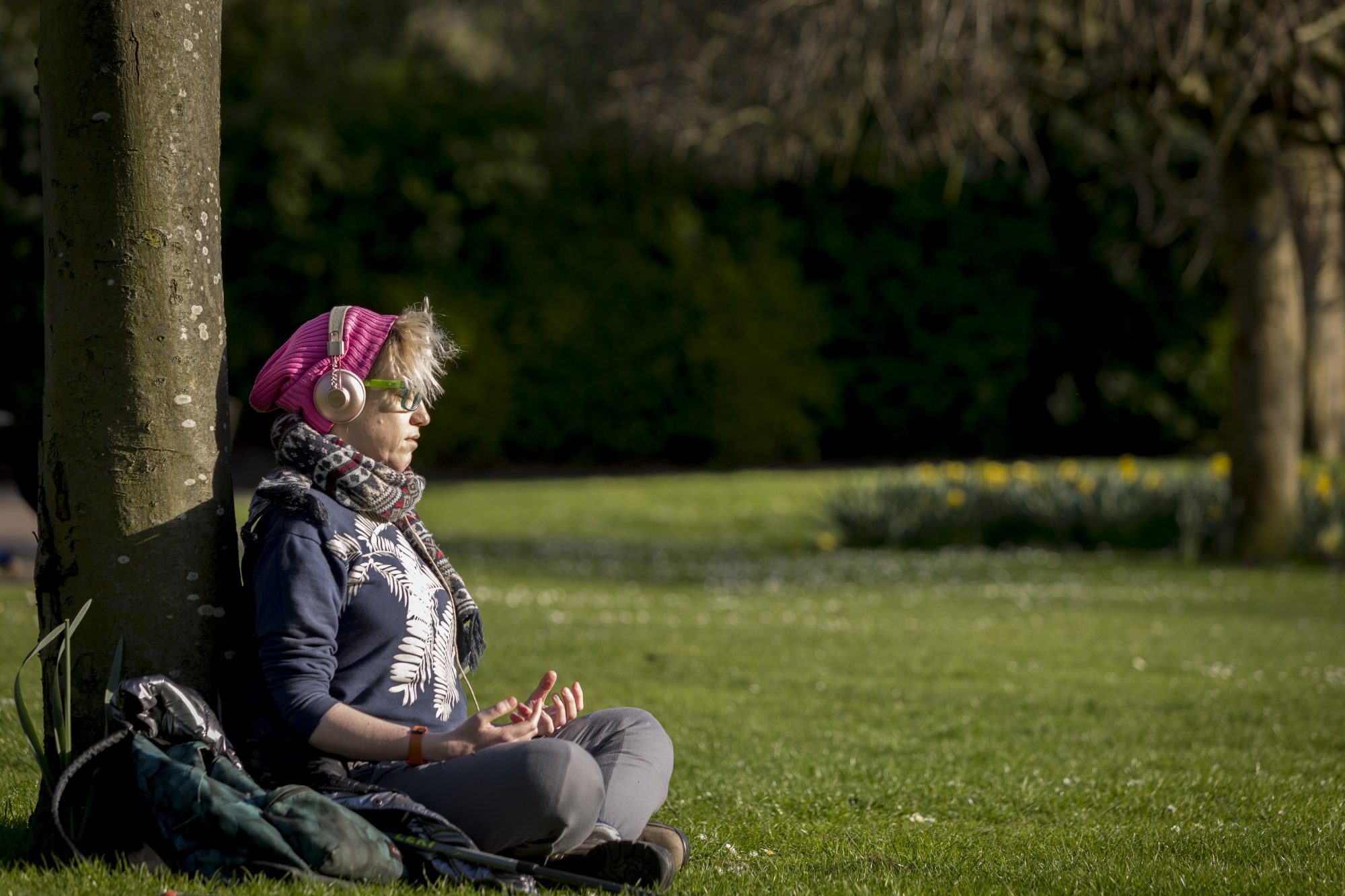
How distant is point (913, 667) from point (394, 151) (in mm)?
12133

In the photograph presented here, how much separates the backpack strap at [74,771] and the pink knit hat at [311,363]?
2.51 feet

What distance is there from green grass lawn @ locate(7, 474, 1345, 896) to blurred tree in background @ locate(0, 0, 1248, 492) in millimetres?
6171

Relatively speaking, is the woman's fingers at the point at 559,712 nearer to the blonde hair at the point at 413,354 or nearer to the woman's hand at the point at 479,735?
the woman's hand at the point at 479,735

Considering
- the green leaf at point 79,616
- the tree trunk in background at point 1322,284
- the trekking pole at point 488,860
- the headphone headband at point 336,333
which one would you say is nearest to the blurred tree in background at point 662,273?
the tree trunk in background at point 1322,284

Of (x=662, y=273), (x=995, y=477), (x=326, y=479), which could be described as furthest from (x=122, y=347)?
(x=662, y=273)

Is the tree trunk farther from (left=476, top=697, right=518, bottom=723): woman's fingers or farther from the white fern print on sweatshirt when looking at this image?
(left=476, top=697, right=518, bottom=723): woman's fingers

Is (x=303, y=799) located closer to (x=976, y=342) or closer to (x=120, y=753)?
(x=120, y=753)

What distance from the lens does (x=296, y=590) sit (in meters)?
2.73

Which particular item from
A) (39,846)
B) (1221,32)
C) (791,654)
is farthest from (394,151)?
(39,846)

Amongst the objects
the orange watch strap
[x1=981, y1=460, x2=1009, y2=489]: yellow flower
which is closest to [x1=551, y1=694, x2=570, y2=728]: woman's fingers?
the orange watch strap

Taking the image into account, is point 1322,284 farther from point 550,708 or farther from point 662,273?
point 550,708

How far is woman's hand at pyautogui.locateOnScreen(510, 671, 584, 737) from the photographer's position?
2.76m

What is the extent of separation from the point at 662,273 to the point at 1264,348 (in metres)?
8.51

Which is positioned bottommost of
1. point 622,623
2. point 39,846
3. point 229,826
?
point 622,623
